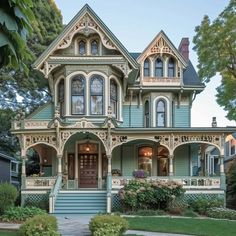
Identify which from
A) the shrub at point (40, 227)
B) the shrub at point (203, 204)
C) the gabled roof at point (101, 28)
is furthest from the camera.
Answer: the gabled roof at point (101, 28)

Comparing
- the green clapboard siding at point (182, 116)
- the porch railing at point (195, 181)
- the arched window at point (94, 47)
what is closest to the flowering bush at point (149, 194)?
the porch railing at point (195, 181)

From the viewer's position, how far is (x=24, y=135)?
75.5 feet

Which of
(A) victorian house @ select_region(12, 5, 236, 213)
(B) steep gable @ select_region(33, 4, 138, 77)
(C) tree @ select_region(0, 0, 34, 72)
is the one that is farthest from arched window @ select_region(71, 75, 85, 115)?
(C) tree @ select_region(0, 0, 34, 72)

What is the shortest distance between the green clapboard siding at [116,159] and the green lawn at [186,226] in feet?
30.3

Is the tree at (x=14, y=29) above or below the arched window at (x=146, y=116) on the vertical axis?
below

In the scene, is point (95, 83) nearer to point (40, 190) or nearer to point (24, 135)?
point (24, 135)

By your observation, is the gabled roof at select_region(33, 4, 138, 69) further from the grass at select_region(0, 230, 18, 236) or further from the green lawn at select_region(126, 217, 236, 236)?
the grass at select_region(0, 230, 18, 236)

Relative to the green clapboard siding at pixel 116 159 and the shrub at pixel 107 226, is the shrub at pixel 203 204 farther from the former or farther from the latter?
the shrub at pixel 107 226

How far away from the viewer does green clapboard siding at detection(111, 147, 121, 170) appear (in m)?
25.5

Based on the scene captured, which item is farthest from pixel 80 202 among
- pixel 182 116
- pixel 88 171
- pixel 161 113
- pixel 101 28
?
pixel 101 28

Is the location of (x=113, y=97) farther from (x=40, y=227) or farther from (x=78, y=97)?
(x=40, y=227)

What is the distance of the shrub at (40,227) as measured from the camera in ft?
33.3

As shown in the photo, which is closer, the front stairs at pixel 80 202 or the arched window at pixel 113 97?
the front stairs at pixel 80 202

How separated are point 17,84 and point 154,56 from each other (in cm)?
1391
